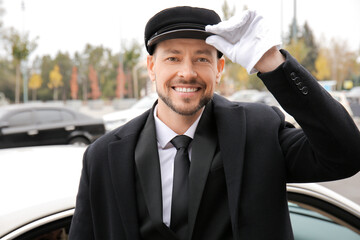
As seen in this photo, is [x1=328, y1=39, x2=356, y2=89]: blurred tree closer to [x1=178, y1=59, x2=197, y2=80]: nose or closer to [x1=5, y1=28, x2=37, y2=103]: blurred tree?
[x1=5, y1=28, x2=37, y2=103]: blurred tree

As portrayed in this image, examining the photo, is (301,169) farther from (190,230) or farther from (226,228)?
(190,230)

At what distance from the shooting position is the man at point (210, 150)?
1.23m

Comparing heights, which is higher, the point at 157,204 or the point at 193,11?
the point at 193,11

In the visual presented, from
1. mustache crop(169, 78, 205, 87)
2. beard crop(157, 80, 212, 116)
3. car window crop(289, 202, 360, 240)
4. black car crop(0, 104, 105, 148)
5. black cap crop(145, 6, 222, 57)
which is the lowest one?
black car crop(0, 104, 105, 148)

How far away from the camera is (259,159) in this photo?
1.41 metres

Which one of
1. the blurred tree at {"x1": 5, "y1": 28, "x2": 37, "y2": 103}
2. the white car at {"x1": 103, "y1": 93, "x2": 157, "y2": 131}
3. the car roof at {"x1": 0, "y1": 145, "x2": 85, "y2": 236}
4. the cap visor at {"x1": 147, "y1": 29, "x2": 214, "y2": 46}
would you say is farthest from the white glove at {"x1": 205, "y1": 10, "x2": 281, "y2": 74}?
the blurred tree at {"x1": 5, "y1": 28, "x2": 37, "y2": 103}

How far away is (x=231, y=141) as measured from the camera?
1.46m

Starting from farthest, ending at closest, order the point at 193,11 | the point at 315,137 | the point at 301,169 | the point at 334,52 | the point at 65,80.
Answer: the point at 65,80 < the point at 334,52 < the point at 193,11 < the point at 301,169 < the point at 315,137

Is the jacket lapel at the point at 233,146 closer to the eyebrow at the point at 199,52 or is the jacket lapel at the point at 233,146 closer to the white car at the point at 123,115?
the eyebrow at the point at 199,52

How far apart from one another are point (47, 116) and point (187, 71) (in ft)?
27.3

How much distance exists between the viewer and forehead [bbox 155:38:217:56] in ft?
4.99

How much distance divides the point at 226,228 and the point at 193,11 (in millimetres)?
927

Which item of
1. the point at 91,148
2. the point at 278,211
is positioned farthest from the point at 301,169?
the point at 91,148

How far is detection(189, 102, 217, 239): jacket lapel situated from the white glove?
41 centimetres
